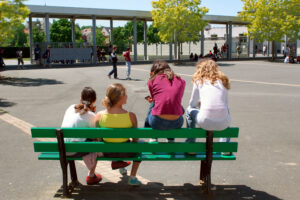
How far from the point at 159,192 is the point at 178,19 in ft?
103

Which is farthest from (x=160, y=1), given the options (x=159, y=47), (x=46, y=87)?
(x=46, y=87)

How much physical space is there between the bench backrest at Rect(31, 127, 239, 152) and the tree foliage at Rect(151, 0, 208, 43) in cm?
3103

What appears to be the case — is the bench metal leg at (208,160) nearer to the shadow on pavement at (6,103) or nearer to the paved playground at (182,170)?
the paved playground at (182,170)

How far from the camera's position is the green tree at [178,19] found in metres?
33.9

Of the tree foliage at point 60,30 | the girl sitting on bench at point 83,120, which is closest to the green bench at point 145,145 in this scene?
the girl sitting on bench at point 83,120

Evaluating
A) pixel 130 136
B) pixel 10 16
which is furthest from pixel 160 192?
pixel 10 16

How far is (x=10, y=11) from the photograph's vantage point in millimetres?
17609

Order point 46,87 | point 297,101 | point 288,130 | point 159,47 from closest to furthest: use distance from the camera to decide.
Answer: point 288,130 < point 297,101 < point 46,87 < point 159,47

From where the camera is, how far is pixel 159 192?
403 centimetres

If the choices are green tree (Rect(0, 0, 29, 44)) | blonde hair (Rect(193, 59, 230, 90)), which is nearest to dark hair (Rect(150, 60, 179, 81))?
blonde hair (Rect(193, 59, 230, 90))

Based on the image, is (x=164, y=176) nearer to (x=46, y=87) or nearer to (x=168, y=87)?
(x=168, y=87)

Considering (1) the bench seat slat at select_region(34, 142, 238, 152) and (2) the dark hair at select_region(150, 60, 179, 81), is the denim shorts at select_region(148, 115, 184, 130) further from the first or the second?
(2) the dark hair at select_region(150, 60, 179, 81)

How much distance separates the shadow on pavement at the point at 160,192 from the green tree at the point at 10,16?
15804 millimetres

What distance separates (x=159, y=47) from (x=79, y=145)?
46022 millimetres
